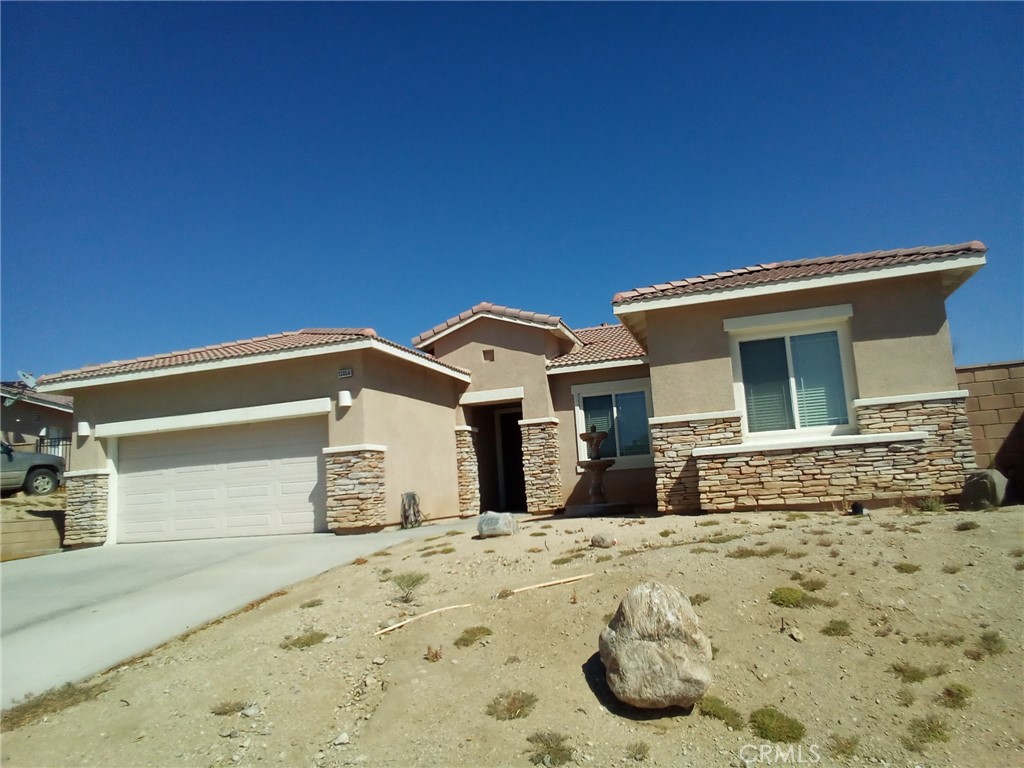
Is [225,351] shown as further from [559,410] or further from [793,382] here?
[793,382]

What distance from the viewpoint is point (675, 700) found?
500cm

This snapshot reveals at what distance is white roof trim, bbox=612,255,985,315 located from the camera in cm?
1054

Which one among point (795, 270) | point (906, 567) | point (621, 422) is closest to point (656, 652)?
point (906, 567)

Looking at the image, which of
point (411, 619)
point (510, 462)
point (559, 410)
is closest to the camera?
point (411, 619)

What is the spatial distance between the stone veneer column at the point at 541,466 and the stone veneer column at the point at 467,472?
1.78 meters

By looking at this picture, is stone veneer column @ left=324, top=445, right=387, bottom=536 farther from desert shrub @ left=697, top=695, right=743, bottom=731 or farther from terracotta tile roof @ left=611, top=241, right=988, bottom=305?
desert shrub @ left=697, top=695, right=743, bottom=731

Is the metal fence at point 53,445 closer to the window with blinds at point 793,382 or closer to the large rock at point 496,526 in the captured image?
the large rock at point 496,526

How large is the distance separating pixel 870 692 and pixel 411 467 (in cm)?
1133

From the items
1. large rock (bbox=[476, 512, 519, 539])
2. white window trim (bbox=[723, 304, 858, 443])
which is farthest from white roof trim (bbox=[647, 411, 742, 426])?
large rock (bbox=[476, 512, 519, 539])

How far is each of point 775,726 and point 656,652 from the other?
946 mm

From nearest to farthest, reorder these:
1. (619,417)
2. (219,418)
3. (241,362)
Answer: (241,362)
(219,418)
(619,417)

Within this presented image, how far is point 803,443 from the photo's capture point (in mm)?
10727

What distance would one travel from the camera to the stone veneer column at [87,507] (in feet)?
48.3

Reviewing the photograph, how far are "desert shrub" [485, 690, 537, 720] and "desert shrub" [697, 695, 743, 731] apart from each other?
51.3 inches
